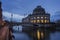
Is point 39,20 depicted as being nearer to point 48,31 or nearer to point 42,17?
point 42,17

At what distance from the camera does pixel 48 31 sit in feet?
169

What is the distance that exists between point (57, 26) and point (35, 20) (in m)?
24.7

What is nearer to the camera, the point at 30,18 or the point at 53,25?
the point at 53,25

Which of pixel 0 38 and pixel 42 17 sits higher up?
pixel 42 17

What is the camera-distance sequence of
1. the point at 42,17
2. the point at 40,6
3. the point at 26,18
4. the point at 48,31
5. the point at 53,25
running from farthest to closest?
the point at 40,6 → the point at 42,17 → the point at 26,18 → the point at 48,31 → the point at 53,25

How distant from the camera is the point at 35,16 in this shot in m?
65.1

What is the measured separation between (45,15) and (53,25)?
77.1 feet

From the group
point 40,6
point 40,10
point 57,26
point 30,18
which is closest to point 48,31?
point 57,26

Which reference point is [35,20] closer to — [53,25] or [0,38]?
[53,25]

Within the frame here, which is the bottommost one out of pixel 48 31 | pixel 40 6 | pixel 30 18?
pixel 48 31

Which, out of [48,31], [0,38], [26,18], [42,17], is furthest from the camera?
[42,17]

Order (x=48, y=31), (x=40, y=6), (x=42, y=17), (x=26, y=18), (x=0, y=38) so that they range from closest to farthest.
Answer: (x=0, y=38) → (x=48, y=31) → (x=26, y=18) → (x=42, y=17) → (x=40, y=6)

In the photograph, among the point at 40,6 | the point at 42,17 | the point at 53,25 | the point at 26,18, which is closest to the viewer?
the point at 53,25

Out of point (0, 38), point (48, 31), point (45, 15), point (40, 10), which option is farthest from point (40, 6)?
point (0, 38)
